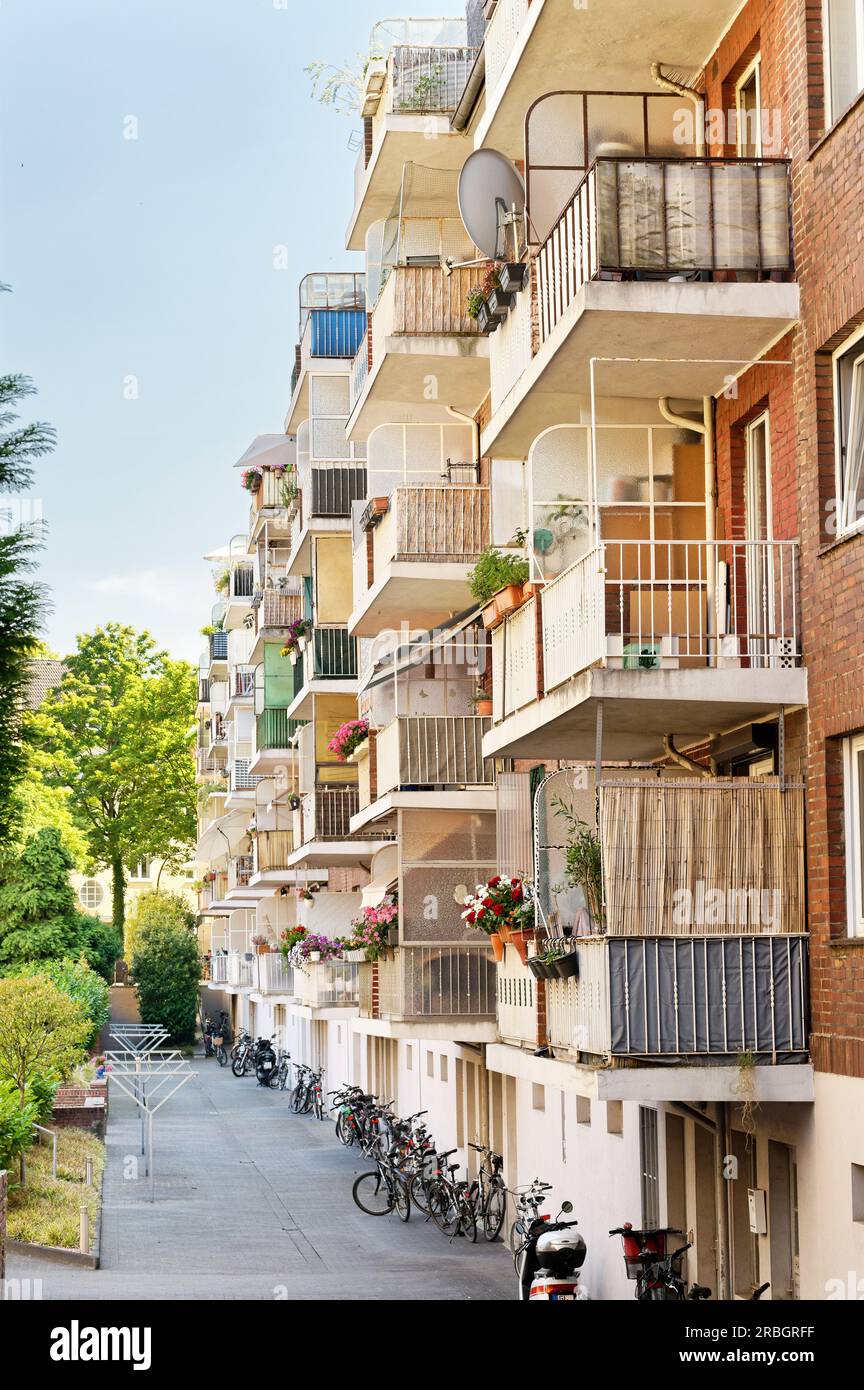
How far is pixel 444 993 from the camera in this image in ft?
78.5

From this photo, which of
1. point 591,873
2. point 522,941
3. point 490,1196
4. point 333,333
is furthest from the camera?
point 333,333

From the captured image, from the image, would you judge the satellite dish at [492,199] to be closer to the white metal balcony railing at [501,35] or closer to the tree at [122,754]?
the white metal balcony railing at [501,35]

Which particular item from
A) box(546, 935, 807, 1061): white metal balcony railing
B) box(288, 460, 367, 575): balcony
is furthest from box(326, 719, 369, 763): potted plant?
box(546, 935, 807, 1061): white metal balcony railing

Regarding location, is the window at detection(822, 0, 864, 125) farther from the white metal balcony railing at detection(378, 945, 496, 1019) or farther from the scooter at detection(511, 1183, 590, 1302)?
the white metal balcony railing at detection(378, 945, 496, 1019)

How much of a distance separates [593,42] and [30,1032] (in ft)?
68.4

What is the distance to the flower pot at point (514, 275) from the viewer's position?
17.7 meters

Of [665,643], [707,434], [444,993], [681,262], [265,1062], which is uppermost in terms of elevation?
[681,262]

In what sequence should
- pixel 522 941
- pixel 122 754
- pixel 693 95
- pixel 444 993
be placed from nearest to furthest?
pixel 693 95 < pixel 522 941 < pixel 444 993 < pixel 122 754

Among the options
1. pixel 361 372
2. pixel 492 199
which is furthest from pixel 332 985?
pixel 492 199

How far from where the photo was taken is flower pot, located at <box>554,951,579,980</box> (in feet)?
47.0

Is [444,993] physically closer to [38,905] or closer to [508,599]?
[508,599]

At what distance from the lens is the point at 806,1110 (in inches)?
523

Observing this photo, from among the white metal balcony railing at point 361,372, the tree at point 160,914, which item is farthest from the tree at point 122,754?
the white metal balcony railing at point 361,372
